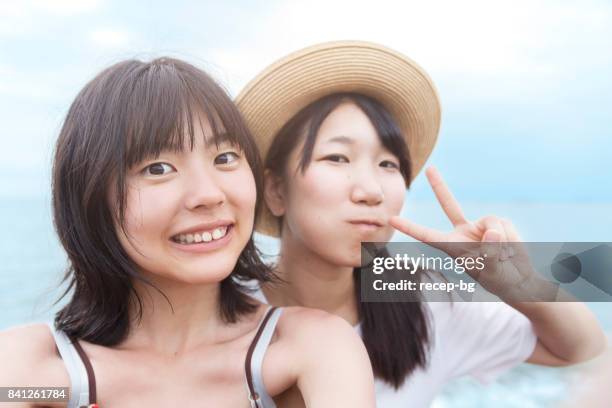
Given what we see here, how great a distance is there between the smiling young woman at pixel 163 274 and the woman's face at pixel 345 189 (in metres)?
0.32

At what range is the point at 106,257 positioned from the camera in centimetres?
183

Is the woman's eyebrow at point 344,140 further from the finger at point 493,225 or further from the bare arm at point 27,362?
the bare arm at point 27,362

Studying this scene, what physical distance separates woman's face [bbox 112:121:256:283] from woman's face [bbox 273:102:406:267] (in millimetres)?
472

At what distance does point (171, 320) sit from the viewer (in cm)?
190

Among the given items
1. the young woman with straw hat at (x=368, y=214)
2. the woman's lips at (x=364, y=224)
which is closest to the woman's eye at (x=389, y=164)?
the young woman with straw hat at (x=368, y=214)

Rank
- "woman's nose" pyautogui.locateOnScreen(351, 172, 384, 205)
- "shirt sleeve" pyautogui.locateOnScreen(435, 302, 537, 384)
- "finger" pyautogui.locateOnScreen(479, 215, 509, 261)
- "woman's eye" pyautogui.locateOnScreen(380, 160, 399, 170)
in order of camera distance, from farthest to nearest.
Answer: "shirt sleeve" pyautogui.locateOnScreen(435, 302, 537, 384), "woman's eye" pyautogui.locateOnScreen(380, 160, 399, 170), "woman's nose" pyautogui.locateOnScreen(351, 172, 384, 205), "finger" pyautogui.locateOnScreen(479, 215, 509, 261)

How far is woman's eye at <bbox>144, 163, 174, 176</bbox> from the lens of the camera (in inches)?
67.2

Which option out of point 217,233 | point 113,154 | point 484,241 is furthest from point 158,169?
point 484,241

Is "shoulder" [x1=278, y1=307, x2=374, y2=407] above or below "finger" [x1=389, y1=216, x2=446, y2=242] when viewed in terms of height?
below

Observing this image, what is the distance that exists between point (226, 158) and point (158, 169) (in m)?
0.20

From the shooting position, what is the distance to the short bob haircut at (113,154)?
1.71 meters

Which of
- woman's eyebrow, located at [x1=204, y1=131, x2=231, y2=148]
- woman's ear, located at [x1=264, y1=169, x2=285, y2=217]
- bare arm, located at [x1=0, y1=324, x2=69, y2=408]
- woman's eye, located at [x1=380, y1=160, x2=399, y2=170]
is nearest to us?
bare arm, located at [x1=0, y1=324, x2=69, y2=408]

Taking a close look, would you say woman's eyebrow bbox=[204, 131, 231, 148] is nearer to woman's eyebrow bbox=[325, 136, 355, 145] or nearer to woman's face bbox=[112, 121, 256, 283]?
woman's face bbox=[112, 121, 256, 283]
